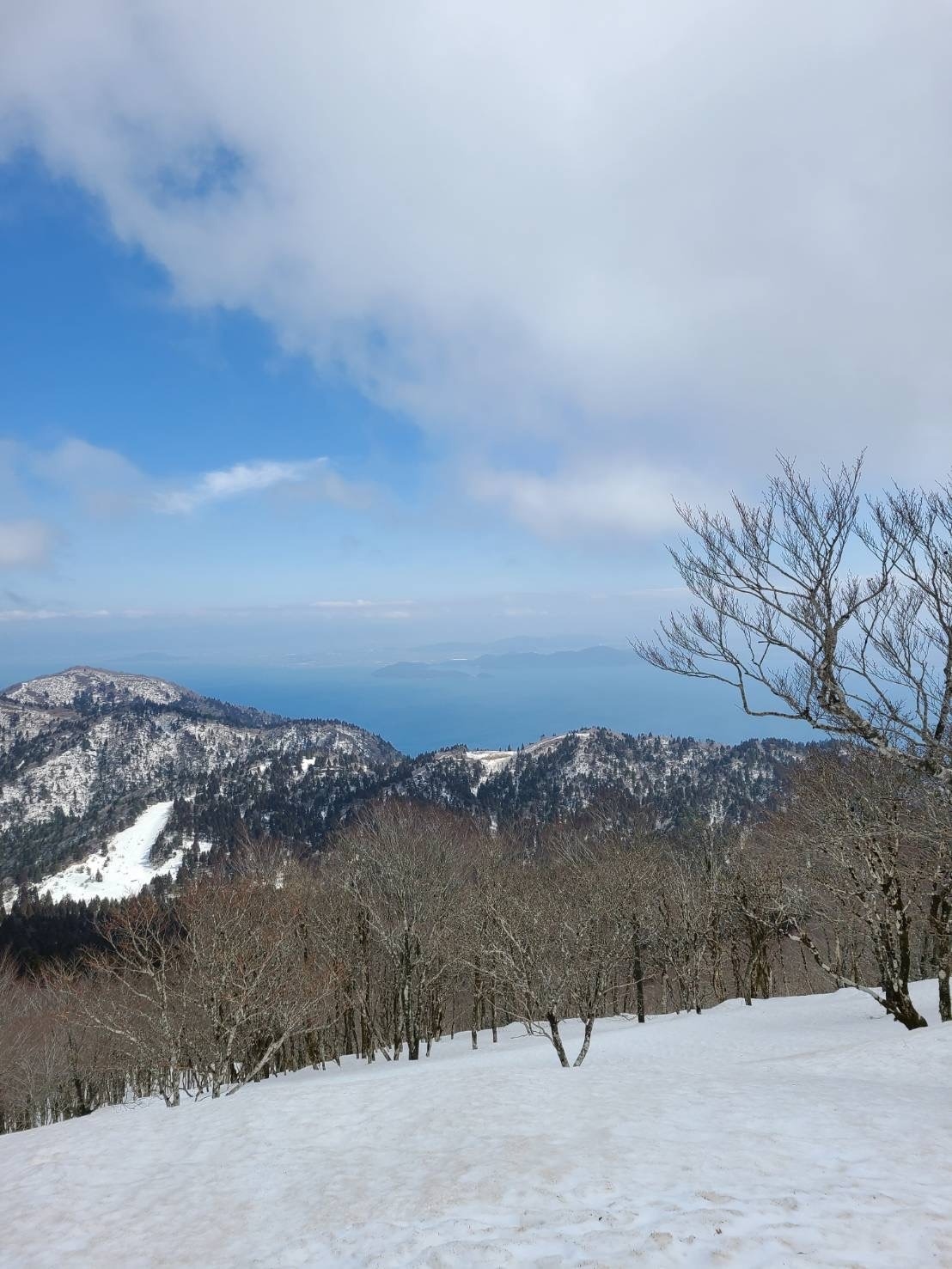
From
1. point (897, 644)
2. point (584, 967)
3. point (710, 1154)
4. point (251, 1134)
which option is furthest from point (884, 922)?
point (251, 1134)

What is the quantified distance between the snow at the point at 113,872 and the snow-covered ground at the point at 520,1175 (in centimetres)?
17560

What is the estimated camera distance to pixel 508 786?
7840 inches

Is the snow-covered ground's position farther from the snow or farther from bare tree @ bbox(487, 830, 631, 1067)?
the snow

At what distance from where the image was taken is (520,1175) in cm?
841

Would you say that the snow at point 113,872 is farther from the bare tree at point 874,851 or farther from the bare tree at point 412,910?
the bare tree at point 874,851

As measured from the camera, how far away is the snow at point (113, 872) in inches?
6486

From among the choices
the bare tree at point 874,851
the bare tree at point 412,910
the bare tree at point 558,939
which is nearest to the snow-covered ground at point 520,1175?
the bare tree at point 558,939

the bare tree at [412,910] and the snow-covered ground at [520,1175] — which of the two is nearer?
the snow-covered ground at [520,1175]

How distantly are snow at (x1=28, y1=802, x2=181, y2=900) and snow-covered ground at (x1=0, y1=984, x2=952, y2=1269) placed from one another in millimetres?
175600

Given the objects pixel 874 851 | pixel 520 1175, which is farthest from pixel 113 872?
pixel 520 1175

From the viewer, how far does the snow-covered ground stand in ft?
20.9

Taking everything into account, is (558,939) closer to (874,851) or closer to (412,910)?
(412,910)

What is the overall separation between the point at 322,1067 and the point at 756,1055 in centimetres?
2205

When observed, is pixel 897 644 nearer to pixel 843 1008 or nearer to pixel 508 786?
pixel 843 1008
